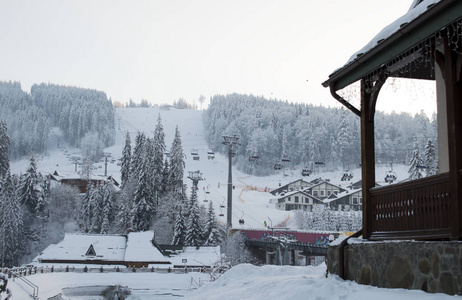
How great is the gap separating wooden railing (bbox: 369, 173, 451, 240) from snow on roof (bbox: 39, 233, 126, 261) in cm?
4528

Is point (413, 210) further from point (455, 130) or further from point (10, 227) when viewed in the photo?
point (10, 227)

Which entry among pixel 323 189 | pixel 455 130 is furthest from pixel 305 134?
pixel 455 130

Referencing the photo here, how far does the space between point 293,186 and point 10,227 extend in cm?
5731

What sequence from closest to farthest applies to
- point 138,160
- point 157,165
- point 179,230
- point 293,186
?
point 179,230 < point 157,165 < point 138,160 < point 293,186

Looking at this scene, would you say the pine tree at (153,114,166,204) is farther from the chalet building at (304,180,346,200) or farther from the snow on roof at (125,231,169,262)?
the chalet building at (304,180,346,200)

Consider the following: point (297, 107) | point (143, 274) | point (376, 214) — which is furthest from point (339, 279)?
point (297, 107)

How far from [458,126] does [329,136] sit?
14380cm

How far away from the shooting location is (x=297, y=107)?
180375mm

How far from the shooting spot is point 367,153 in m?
9.53

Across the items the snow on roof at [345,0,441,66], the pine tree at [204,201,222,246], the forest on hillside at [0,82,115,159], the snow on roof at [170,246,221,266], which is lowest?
the snow on roof at [170,246,221,266]

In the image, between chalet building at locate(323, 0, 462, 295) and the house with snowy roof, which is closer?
chalet building at locate(323, 0, 462, 295)

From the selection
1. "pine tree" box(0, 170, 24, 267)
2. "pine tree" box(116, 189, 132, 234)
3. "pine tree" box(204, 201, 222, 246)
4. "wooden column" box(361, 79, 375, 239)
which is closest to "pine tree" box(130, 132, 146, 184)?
"pine tree" box(116, 189, 132, 234)

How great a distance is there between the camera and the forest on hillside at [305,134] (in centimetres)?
12950

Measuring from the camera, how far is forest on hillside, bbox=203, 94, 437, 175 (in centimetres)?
12950
